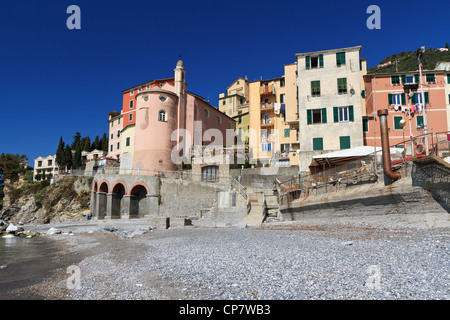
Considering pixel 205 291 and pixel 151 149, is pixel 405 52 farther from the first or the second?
pixel 205 291

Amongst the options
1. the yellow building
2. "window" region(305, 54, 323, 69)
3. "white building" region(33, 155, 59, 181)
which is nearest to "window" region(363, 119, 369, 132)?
"window" region(305, 54, 323, 69)

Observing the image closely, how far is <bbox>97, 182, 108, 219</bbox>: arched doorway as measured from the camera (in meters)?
39.7

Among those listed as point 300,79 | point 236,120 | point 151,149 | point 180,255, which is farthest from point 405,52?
point 180,255

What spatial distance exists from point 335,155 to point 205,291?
17465mm

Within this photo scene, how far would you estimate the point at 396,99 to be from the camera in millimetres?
34594

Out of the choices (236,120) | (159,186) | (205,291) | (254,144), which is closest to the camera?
(205,291)

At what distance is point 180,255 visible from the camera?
10.6m

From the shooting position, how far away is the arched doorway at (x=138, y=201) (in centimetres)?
3791

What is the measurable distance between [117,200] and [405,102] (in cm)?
3758

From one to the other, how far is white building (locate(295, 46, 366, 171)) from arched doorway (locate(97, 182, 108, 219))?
2629 centimetres

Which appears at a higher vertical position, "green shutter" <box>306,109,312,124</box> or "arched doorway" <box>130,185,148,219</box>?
→ "green shutter" <box>306,109,312,124</box>

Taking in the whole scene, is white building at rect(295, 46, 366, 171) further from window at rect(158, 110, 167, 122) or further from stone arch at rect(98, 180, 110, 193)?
stone arch at rect(98, 180, 110, 193)

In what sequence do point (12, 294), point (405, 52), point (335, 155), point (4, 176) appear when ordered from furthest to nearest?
point (405, 52), point (4, 176), point (335, 155), point (12, 294)

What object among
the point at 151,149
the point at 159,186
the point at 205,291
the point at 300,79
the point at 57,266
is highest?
the point at 300,79
